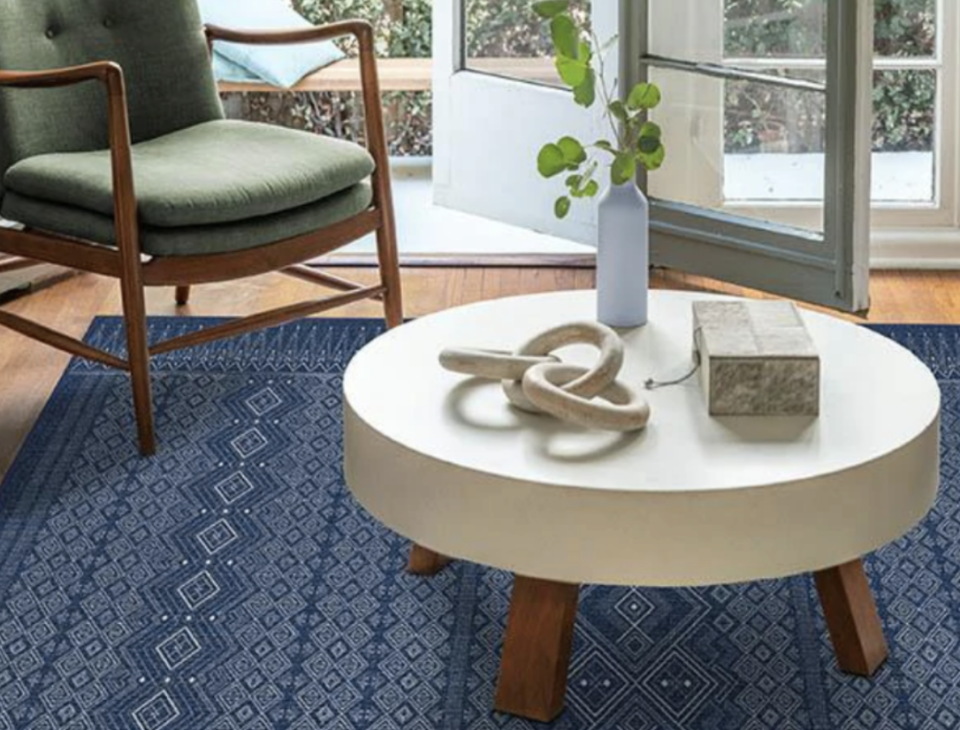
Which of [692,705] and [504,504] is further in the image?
[692,705]

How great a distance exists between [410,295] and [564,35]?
61.0 inches

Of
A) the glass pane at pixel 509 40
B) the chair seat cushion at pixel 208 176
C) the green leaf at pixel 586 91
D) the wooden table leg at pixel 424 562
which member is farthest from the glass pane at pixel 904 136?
the wooden table leg at pixel 424 562

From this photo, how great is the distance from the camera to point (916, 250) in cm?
428

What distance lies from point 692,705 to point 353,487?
53 centimetres

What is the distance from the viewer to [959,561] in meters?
2.87

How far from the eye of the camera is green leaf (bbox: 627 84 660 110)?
2715mm

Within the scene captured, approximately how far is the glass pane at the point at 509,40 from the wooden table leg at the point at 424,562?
1.74 meters

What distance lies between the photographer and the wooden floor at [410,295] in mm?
3922

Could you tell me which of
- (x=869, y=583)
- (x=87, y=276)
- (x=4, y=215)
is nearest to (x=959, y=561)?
(x=869, y=583)

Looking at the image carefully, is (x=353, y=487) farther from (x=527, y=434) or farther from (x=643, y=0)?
(x=643, y=0)

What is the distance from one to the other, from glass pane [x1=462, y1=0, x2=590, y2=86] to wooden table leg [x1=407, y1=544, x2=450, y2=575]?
1.74 meters

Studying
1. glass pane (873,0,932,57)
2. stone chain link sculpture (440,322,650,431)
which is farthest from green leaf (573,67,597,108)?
glass pane (873,0,932,57)

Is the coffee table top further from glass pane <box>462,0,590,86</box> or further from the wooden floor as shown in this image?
glass pane <box>462,0,590,86</box>

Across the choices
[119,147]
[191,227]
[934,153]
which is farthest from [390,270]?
[934,153]
